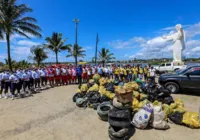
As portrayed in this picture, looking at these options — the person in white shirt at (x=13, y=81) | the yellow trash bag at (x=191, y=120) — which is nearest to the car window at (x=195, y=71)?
the yellow trash bag at (x=191, y=120)

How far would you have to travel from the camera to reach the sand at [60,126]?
4.79 meters

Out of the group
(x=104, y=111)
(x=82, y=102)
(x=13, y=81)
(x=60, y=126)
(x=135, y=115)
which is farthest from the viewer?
(x=13, y=81)

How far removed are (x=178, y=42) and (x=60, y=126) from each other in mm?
24919

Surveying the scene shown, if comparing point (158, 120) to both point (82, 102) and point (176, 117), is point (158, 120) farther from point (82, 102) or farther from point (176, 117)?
point (82, 102)

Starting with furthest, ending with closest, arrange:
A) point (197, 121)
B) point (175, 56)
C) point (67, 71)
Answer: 1. point (175, 56)
2. point (67, 71)
3. point (197, 121)

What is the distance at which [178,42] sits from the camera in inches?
997

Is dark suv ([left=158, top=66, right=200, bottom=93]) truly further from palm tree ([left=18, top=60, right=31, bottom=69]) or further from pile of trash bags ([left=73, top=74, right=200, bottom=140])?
palm tree ([left=18, top=60, right=31, bottom=69])

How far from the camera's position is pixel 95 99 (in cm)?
731

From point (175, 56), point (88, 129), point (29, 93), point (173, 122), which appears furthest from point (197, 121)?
point (175, 56)

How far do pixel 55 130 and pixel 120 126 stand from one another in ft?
7.02

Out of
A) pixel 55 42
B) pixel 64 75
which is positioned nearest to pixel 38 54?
pixel 55 42

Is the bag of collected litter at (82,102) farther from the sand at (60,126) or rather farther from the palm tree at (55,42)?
the palm tree at (55,42)

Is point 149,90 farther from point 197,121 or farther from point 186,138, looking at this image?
point 186,138

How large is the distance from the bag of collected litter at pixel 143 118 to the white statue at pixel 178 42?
75.8ft
